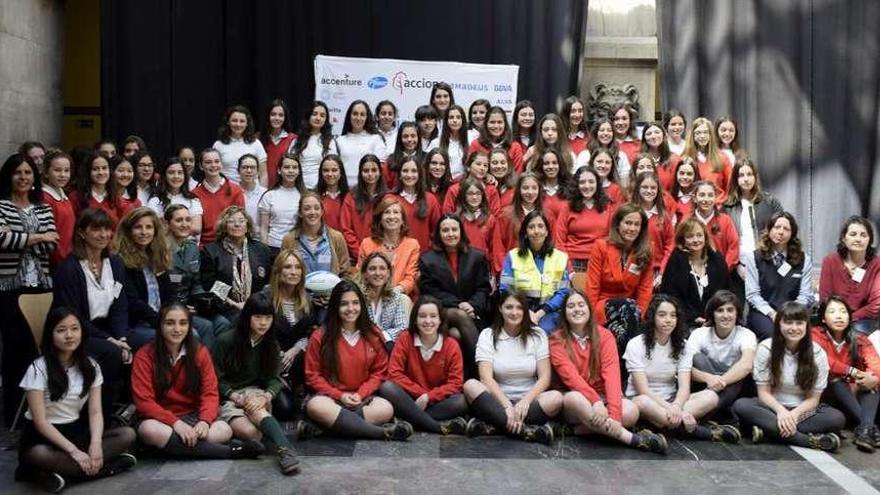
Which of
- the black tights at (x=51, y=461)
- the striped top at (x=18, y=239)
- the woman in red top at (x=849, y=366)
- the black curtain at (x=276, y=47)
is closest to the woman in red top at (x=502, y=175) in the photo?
the black curtain at (x=276, y=47)

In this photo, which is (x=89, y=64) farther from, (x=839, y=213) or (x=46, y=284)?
(x=839, y=213)

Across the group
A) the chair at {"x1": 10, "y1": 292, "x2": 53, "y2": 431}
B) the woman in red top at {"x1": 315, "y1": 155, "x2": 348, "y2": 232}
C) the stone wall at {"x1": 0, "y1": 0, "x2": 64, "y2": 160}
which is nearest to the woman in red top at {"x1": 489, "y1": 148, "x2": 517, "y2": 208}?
the woman in red top at {"x1": 315, "y1": 155, "x2": 348, "y2": 232}

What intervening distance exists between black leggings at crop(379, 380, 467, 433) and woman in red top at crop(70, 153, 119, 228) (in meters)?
2.20

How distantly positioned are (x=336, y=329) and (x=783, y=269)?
2.91m

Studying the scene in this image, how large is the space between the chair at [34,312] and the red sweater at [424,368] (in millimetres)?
1917

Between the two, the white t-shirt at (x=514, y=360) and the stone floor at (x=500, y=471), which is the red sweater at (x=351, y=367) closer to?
the stone floor at (x=500, y=471)

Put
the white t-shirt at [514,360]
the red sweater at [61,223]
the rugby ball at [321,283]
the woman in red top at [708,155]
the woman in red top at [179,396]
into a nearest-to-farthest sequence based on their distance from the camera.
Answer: the woman in red top at [179,396] < the white t-shirt at [514,360] < the red sweater at [61,223] < the rugby ball at [321,283] < the woman in red top at [708,155]

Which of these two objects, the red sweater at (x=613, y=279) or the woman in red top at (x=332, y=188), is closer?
the red sweater at (x=613, y=279)

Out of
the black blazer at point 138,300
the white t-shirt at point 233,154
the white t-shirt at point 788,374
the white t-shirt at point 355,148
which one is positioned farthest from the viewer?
the white t-shirt at point 355,148

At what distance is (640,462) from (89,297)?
3.04m

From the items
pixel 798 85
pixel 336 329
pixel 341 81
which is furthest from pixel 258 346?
pixel 798 85

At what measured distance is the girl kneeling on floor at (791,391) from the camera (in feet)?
17.2

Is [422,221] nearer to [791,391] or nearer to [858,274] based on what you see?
[791,391]

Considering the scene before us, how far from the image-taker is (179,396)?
4.95 metres
